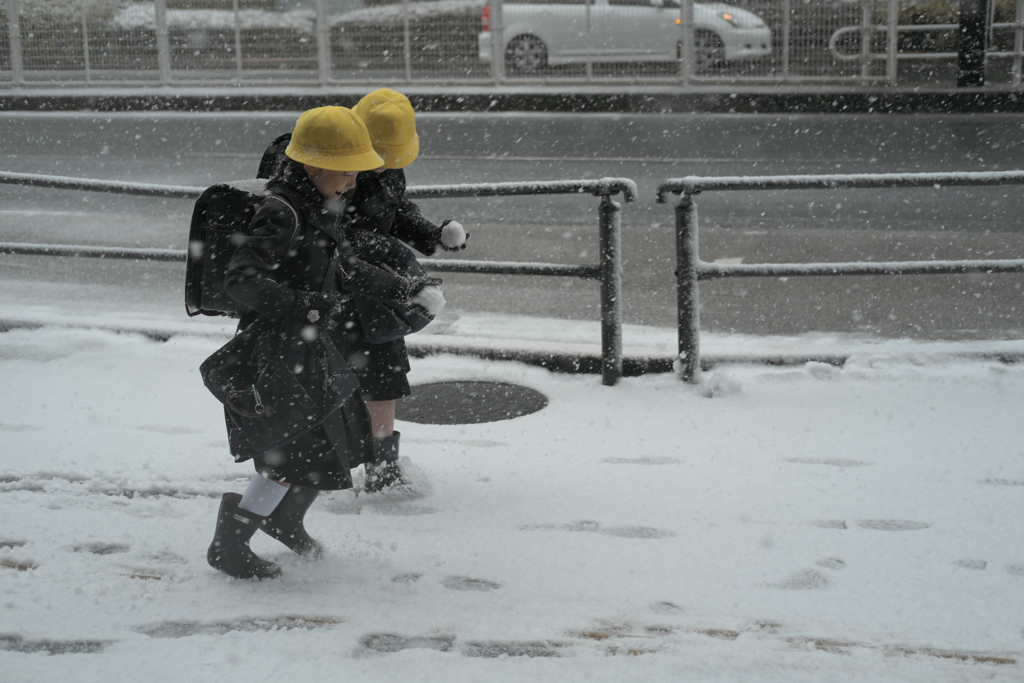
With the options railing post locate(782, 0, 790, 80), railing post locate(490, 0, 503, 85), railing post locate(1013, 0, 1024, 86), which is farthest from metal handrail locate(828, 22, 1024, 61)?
railing post locate(490, 0, 503, 85)

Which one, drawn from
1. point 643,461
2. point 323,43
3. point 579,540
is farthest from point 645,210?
point 323,43

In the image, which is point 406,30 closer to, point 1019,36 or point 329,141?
point 1019,36

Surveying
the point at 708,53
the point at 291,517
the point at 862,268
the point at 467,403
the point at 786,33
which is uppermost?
the point at 786,33

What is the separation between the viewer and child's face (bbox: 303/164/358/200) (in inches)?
120

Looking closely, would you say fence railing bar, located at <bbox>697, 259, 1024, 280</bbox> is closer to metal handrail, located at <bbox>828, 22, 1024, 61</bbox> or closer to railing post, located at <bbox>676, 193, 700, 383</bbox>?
railing post, located at <bbox>676, 193, 700, 383</bbox>

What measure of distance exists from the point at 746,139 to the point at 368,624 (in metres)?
12.1

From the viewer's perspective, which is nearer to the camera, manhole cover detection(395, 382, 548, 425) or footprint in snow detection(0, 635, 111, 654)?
footprint in snow detection(0, 635, 111, 654)

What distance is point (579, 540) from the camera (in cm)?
358

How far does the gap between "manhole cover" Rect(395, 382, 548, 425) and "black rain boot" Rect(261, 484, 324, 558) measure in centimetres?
154

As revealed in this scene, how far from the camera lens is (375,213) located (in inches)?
140

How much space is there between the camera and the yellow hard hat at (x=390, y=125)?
341cm

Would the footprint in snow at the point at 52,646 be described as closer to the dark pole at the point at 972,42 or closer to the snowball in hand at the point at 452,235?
the snowball in hand at the point at 452,235

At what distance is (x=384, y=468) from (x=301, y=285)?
97cm

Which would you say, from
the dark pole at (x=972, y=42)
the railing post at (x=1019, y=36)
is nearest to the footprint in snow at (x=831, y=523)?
the dark pole at (x=972, y=42)
